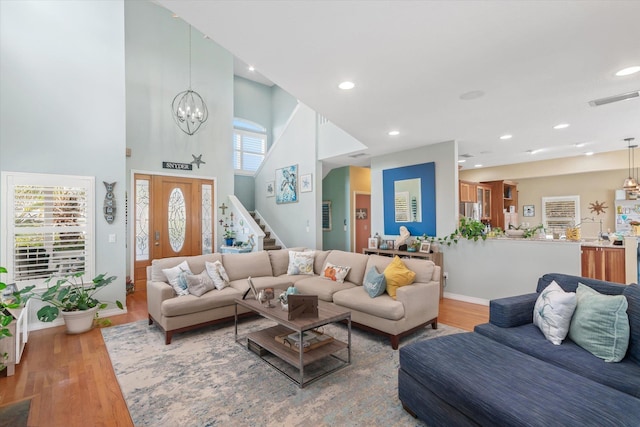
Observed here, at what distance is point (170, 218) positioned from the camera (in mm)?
6297

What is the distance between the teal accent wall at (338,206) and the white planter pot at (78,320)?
5.58 m

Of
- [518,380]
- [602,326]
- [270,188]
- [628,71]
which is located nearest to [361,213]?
[270,188]

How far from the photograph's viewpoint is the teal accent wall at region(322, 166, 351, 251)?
796 centimetres

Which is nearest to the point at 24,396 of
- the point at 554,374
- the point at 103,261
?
the point at 103,261

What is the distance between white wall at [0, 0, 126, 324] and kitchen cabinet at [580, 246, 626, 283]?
22.7 ft

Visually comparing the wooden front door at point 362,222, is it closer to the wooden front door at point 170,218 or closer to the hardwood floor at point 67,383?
the wooden front door at point 170,218

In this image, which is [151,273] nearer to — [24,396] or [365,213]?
[24,396]

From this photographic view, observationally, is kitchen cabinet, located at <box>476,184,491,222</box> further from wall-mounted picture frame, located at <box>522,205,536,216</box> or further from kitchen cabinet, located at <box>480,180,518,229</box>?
wall-mounted picture frame, located at <box>522,205,536,216</box>

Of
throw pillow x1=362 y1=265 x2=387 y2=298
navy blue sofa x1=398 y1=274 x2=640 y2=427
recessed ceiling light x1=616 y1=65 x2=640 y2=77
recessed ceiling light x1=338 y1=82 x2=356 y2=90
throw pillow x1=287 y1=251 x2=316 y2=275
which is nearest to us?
navy blue sofa x1=398 y1=274 x2=640 y2=427

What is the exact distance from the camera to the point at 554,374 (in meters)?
1.70

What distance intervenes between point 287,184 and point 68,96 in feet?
13.4

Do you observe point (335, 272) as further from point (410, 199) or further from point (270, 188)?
point (270, 188)

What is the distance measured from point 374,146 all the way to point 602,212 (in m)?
6.33

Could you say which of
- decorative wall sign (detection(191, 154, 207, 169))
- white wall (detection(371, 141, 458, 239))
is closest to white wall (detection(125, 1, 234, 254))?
decorative wall sign (detection(191, 154, 207, 169))
